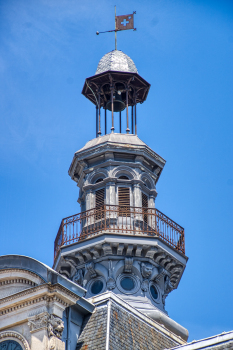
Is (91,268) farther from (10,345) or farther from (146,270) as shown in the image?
(10,345)

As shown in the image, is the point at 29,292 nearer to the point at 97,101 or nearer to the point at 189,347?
the point at 189,347

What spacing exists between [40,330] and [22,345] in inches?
31.1

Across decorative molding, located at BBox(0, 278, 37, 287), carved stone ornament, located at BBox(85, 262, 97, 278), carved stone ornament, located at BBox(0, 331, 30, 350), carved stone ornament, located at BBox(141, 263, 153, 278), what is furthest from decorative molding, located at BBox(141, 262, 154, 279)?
carved stone ornament, located at BBox(0, 331, 30, 350)

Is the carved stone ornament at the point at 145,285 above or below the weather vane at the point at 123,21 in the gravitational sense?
below

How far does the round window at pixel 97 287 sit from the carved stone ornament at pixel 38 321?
1183cm

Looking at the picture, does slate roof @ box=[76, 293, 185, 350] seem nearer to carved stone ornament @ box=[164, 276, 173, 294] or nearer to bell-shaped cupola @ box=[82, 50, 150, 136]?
carved stone ornament @ box=[164, 276, 173, 294]

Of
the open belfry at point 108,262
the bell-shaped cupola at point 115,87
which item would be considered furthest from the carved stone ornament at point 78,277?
the bell-shaped cupola at point 115,87

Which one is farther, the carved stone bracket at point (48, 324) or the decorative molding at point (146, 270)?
the decorative molding at point (146, 270)

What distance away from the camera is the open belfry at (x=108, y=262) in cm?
2700

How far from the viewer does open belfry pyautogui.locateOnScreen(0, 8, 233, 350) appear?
27.0 meters

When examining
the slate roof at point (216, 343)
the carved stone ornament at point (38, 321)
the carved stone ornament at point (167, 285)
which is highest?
the carved stone ornament at point (167, 285)

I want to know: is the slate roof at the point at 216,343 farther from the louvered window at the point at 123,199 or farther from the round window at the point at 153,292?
the louvered window at the point at 123,199

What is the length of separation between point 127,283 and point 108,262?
1209mm

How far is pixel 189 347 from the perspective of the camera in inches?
992
